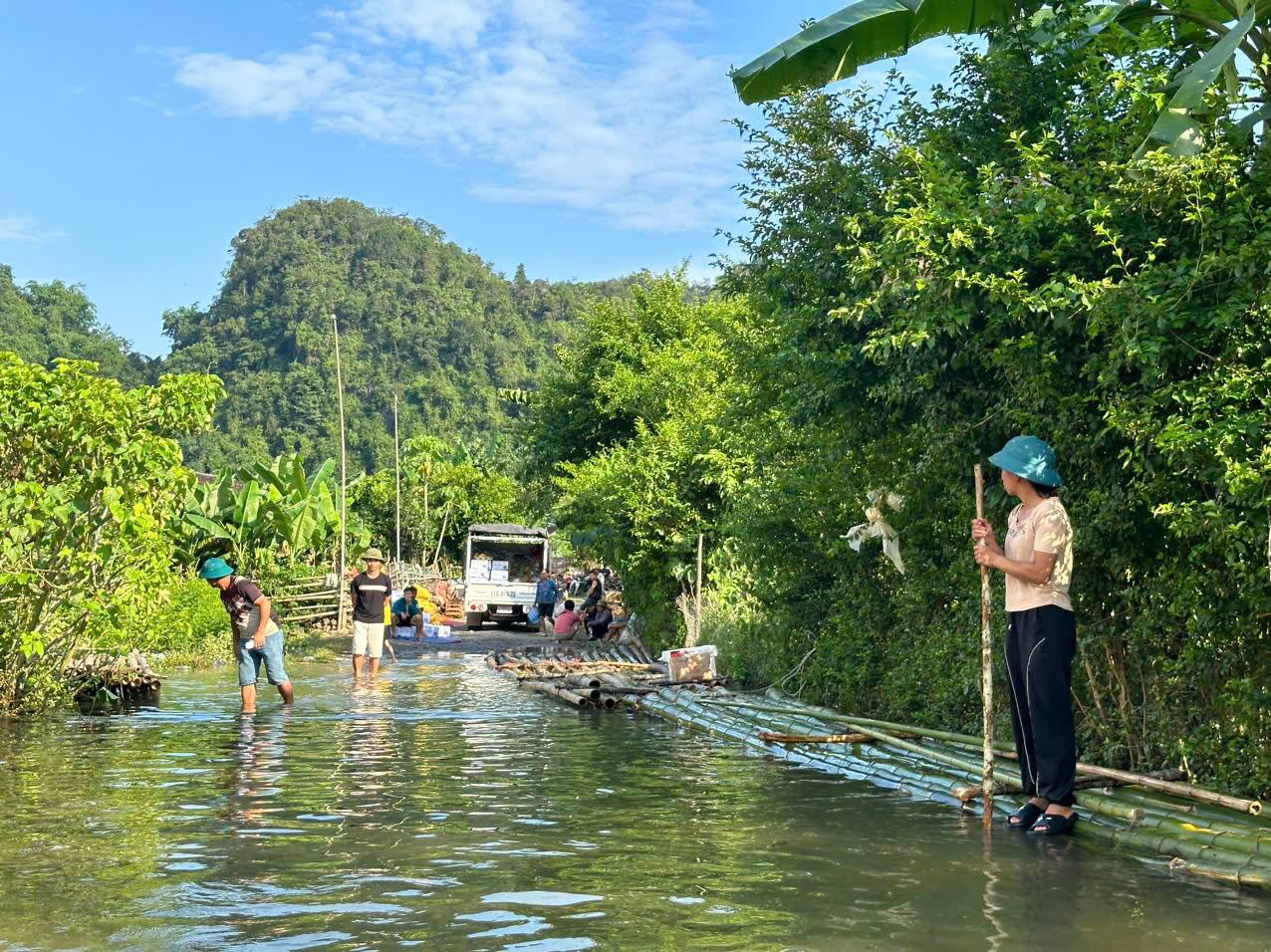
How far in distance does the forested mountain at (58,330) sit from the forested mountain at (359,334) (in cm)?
601

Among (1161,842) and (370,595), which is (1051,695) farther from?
(370,595)

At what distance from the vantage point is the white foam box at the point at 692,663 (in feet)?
57.3

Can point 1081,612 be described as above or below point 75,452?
below

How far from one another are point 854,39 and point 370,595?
37.9ft

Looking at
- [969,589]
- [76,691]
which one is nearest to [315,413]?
[76,691]

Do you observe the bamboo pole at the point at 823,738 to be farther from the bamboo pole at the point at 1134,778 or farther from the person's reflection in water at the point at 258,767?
the person's reflection in water at the point at 258,767

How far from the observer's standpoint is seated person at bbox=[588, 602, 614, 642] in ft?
101

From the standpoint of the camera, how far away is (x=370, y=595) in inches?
798

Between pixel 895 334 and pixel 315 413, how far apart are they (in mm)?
89267

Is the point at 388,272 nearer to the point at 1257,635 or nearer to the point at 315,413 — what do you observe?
the point at 315,413

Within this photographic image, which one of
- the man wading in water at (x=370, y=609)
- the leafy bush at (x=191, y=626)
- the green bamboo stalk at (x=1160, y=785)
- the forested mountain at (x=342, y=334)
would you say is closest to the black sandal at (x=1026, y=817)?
the green bamboo stalk at (x=1160, y=785)

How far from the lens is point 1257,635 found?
25.1ft

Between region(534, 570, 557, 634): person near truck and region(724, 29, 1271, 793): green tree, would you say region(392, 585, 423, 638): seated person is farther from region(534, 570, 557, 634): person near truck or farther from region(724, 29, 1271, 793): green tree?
region(724, 29, 1271, 793): green tree

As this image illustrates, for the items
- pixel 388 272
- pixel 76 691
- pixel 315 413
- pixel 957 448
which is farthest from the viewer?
pixel 388 272
